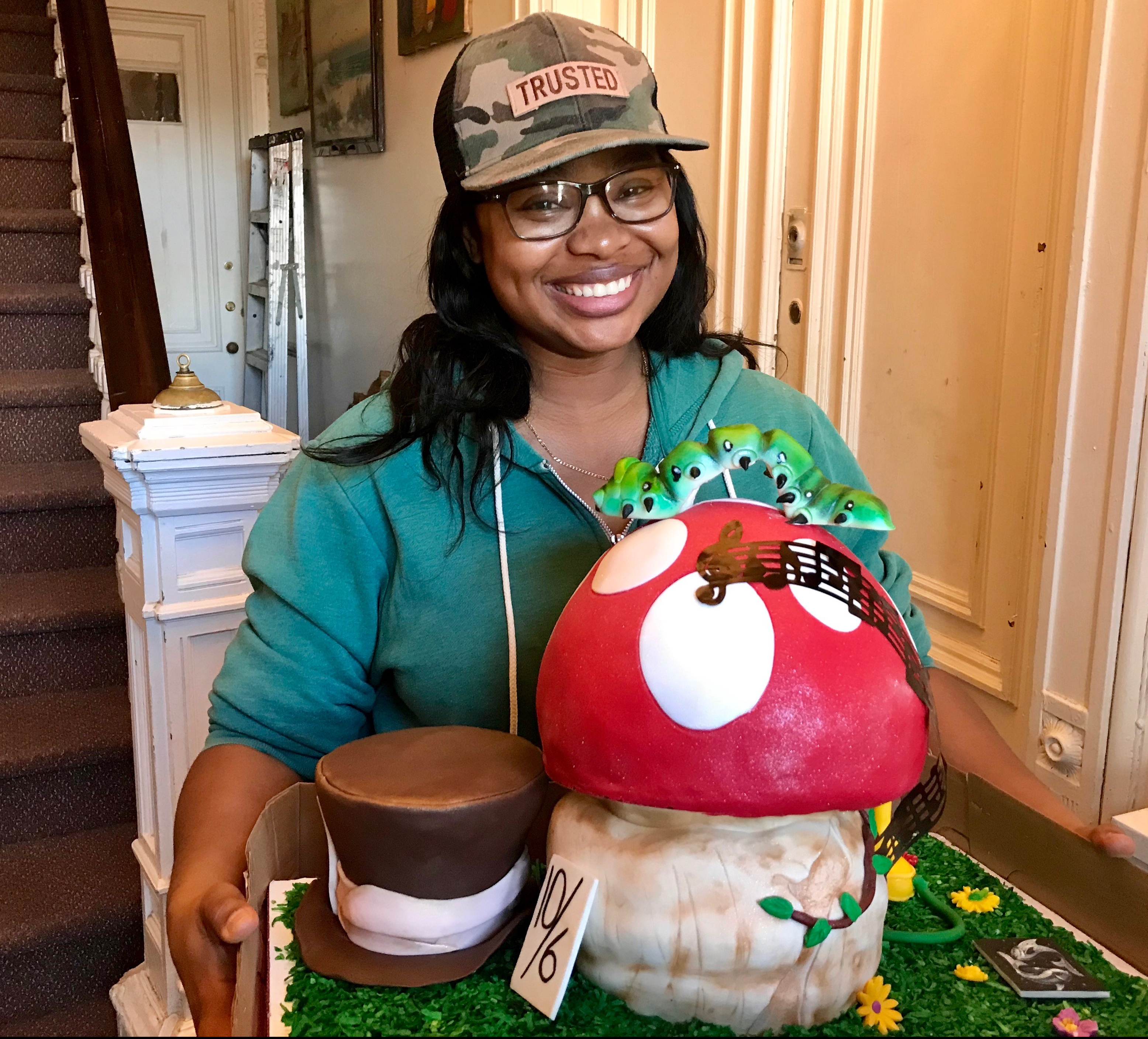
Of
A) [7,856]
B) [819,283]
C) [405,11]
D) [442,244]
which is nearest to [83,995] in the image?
→ [7,856]

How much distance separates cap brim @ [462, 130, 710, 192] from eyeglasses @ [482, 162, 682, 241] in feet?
0.08

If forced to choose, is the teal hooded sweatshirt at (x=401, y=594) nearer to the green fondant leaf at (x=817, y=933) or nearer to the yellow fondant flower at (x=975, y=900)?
the yellow fondant flower at (x=975, y=900)

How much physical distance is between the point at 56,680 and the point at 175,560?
0.88m

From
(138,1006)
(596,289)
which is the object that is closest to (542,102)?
(596,289)

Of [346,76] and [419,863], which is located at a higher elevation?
[346,76]

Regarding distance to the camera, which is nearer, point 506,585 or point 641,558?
point 641,558

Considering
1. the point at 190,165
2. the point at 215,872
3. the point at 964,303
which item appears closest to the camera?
the point at 215,872

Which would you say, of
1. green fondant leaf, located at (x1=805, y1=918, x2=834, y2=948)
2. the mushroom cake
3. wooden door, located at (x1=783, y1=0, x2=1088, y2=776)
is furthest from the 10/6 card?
wooden door, located at (x1=783, y1=0, x2=1088, y2=776)

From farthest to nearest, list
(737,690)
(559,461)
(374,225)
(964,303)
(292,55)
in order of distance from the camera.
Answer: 1. (292,55)
2. (374,225)
3. (964,303)
4. (559,461)
5. (737,690)

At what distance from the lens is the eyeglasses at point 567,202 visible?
895mm

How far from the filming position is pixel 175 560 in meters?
1.59

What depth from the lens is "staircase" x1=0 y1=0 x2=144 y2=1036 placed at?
76.4 inches

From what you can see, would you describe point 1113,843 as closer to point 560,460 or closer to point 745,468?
point 745,468

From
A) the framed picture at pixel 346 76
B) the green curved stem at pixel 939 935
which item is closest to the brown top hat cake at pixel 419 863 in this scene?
the green curved stem at pixel 939 935
